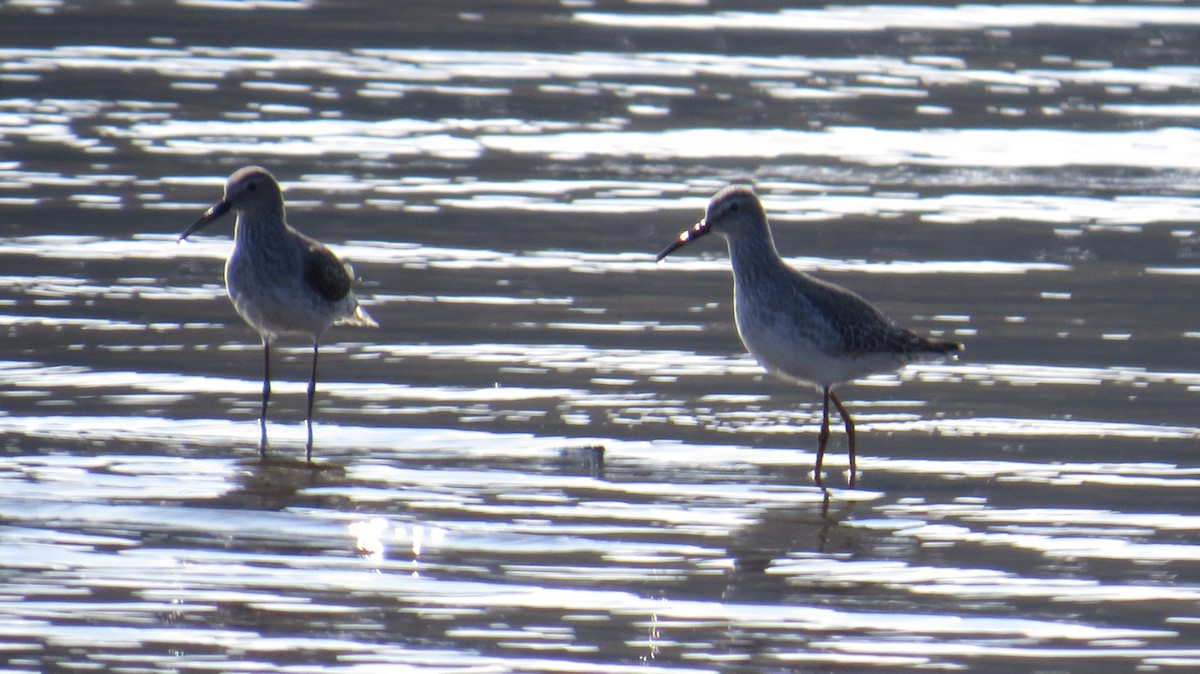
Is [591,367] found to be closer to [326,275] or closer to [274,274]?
[326,275]

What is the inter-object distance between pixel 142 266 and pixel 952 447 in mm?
6174

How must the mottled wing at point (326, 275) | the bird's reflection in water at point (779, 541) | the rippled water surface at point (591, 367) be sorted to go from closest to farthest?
the rippled water surface at point (591, 367) < the bird's reflection in water at point (779, 541) < the mottled wing at point (326, 275)

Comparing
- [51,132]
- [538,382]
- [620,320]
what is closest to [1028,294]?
[620,320]

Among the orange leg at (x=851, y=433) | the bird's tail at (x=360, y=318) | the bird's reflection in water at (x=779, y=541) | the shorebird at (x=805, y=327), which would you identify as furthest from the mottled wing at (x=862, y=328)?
the bird's tail at (x=360, y=318)

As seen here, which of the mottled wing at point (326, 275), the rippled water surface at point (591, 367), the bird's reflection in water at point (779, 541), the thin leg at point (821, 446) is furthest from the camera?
the mottled wing at point (326, 275)

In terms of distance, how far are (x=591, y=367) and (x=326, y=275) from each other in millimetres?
1619

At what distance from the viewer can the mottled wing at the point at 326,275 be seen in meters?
11.0

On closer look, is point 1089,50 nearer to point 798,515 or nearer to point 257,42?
point 257,42

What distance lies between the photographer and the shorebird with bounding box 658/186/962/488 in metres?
9.73

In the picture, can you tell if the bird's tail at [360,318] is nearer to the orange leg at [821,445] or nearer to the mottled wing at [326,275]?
the mottled wing at [326,275]

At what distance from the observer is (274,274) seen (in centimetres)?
1091

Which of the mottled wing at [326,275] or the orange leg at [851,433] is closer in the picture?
the orange leg at [851,433]

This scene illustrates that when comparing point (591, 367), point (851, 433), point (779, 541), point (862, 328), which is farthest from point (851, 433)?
point (591, 367)

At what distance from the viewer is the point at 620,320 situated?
40.1ft
